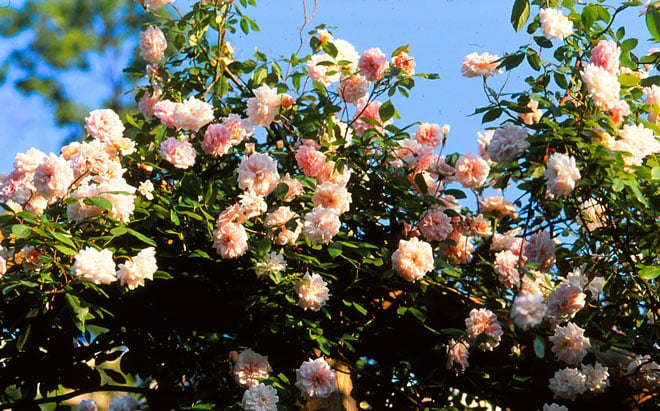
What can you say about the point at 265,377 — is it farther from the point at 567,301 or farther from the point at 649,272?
the point at 649,272

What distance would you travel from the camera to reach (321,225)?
207 centimetres

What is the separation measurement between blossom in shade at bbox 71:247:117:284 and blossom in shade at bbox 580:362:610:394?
1.51 metres

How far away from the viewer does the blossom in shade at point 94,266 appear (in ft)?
6.09

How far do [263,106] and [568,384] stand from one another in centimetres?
133

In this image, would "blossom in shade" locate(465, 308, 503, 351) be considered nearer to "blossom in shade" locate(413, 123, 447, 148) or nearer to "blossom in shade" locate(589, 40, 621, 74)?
"blossom in shade" locate(413, 123, 447, 148)

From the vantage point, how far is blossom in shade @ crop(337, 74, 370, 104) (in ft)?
8.04

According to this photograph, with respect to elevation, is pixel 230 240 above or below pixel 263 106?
below

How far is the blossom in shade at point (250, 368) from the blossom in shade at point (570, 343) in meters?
0.92

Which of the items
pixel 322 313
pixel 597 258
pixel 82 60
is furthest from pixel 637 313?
pixel 82 60

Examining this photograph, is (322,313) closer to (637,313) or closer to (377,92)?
(377,92)

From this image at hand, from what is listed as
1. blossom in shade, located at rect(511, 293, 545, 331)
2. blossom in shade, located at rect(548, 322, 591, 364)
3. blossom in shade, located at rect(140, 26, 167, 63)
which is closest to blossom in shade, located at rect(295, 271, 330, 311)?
blossom in shade, located at rect(511, 293, 545, 331)

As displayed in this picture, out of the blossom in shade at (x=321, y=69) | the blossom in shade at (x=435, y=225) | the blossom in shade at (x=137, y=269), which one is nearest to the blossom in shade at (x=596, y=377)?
the blossom in shade at (x=435, y=225)

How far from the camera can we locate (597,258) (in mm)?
2285

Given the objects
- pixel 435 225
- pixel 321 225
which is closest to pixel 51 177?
pixel 321 225
